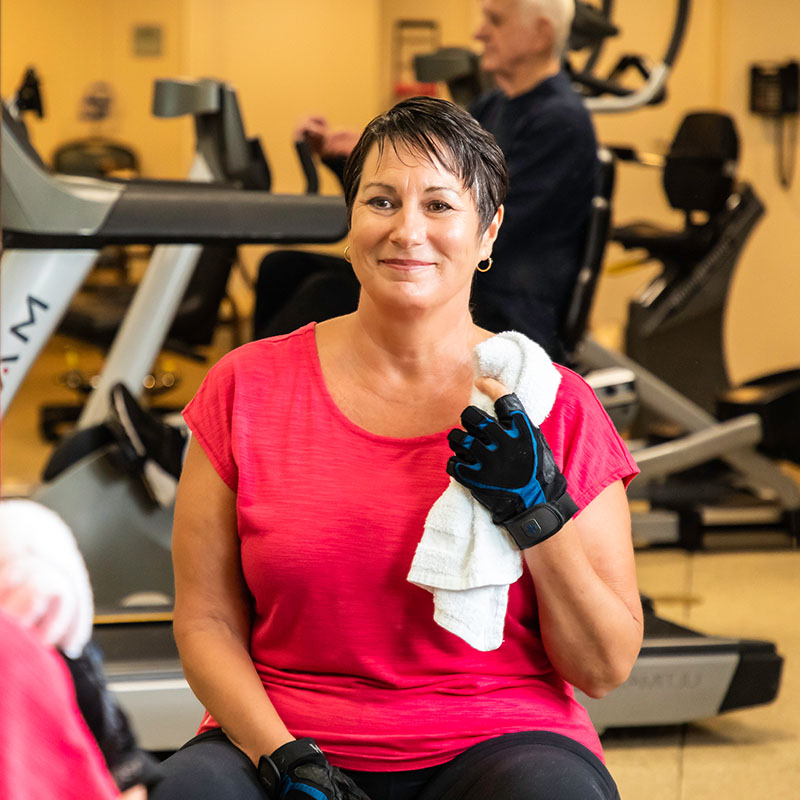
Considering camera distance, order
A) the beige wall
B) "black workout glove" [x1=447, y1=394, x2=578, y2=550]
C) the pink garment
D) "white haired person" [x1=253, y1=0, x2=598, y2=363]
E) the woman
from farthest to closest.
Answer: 1. the beige wall
2. "white haired person" [x1=253, y1=0, x2=598, y2=363]
3. the woman
4. "black workout glove" [x1=447, y1=394, x2=578, y2=550]
5. the pink garment

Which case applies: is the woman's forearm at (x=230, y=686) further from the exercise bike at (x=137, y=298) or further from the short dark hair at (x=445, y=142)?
the exercise bike at (x=137, y=298)

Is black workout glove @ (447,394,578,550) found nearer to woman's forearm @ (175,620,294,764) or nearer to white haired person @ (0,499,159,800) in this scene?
woman's forearm @ (175,620,294,764)

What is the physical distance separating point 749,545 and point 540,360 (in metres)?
2.80

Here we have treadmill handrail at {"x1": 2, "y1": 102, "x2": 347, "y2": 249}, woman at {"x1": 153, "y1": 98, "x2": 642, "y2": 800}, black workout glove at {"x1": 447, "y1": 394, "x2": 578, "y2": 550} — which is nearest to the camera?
black workout glove at {"x1": 447, "y1": 394, "x2": 578, "y2": 550}

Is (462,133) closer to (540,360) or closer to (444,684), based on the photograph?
(540,360)

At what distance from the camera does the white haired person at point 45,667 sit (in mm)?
416

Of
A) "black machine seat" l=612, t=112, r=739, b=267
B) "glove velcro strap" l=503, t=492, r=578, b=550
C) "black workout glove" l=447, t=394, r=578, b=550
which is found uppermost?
"black workout glove" l=447, t=394, r=578, b=550

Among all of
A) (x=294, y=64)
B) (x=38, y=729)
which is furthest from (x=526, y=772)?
(x=294, y=64)

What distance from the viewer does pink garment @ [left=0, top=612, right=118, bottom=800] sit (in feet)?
1.36

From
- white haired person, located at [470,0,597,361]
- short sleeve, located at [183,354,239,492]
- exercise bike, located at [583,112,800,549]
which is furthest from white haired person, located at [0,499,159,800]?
exercise bike, located at [583,112,800,549]

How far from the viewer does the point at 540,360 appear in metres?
1.12

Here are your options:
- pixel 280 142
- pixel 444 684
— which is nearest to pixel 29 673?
pixel 444 684

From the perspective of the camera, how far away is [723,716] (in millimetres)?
2436

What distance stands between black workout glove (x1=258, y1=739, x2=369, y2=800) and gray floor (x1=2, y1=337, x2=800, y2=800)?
1.11 m
